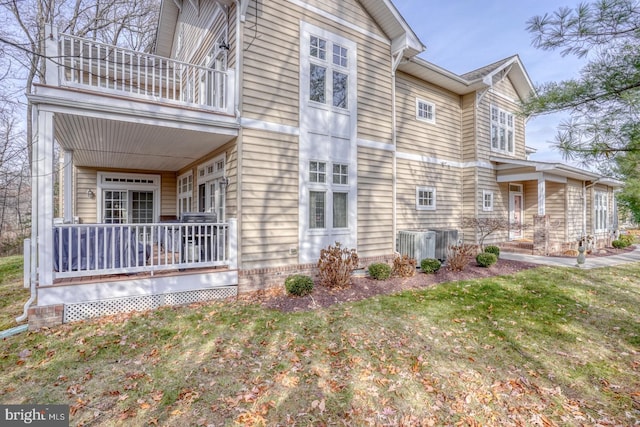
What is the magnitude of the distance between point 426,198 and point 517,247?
5.03m

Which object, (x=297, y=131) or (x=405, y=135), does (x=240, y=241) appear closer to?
(x=297, y=131)

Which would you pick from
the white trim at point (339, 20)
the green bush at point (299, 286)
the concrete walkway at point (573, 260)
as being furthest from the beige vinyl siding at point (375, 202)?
the concrete walkway at point (573, 260)

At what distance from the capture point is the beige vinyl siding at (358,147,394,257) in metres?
8.27

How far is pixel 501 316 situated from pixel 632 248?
48.0 feet

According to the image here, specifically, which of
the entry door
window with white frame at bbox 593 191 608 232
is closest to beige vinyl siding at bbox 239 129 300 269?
the entry door

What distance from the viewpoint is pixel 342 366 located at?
3.70 m

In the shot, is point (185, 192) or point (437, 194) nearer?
point (185, 192)

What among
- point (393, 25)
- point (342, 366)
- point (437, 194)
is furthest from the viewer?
point (437, 194)

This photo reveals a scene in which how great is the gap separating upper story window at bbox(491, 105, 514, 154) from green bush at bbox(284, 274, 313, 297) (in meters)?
10.8

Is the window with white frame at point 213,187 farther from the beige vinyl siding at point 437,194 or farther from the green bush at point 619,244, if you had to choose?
the green bush at point 619,244

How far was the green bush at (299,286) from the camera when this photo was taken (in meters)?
6.14

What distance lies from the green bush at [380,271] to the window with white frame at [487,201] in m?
6.85

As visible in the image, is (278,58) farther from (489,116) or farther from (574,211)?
(574,211)

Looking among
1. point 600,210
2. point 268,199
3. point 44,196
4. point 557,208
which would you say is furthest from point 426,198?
point 600,210
